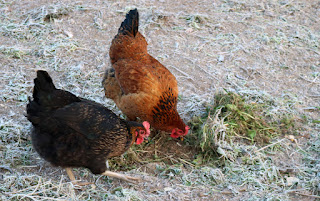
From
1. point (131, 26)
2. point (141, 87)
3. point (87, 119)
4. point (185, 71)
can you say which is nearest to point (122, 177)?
point (87, 119)

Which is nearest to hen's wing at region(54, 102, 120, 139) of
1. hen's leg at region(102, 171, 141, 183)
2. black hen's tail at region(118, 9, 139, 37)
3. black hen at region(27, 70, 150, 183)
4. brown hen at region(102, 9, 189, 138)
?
black hen at region(27, 70, 150, 183)

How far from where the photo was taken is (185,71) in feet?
17.8

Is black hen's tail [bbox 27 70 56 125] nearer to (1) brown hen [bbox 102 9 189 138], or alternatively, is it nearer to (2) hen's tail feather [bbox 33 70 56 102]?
(2) hen's tail feather [bbox 33 70 56 102]

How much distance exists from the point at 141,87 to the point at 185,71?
166 centimetres

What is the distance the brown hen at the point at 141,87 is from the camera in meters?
3.89

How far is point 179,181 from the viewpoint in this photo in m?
3.66

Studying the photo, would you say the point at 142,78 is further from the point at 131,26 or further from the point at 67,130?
the point at 67,130

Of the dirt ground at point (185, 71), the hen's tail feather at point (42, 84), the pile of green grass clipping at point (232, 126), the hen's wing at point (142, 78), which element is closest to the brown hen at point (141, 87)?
the hen's wing at point (142, 78)

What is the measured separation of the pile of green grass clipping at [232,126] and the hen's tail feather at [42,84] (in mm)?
1892

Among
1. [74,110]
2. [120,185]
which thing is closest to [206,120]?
[120,185]

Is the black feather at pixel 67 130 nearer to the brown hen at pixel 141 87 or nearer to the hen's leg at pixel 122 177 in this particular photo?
the hen's leg at pixel 122 177

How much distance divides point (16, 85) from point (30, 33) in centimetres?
152

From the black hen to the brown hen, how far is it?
615mm

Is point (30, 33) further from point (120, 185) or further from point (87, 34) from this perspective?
point (120, 185)
